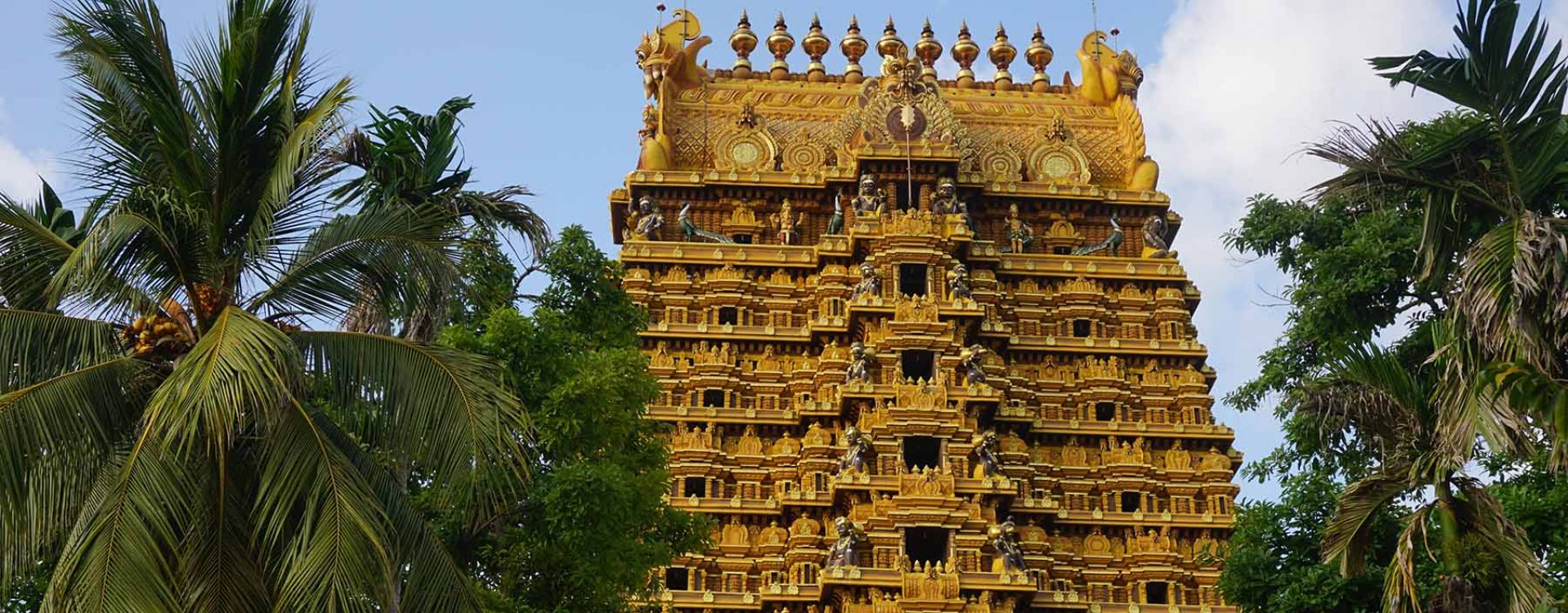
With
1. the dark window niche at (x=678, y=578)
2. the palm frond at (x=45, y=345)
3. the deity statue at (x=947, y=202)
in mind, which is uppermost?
the deity statue at (x=947, y=202)

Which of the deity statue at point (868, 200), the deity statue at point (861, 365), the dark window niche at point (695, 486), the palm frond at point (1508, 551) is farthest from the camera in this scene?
the deity statue at point (868, 200)

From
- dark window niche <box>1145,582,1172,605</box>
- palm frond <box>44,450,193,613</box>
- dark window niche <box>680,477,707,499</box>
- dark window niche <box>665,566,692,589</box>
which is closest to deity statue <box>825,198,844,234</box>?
dark window niche <box>680,477,707,499</box>

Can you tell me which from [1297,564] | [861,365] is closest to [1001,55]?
[861,365]

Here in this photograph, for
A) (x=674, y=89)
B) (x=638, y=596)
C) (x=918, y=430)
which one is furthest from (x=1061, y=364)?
(x=638, y=596)

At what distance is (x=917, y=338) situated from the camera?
139 feet

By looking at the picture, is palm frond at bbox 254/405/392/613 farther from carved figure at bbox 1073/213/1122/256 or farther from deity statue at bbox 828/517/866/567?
carved figure at bbox 1073/213/1122/256

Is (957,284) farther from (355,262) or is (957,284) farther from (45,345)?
(45,345)

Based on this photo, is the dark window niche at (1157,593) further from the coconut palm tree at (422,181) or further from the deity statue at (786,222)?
the coconut palm tree at (422,181)

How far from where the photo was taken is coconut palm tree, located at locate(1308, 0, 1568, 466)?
13.6 metres

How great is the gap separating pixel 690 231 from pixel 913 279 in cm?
565

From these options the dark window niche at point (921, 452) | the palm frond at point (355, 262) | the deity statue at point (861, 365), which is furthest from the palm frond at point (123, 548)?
the deity statue at point (861, 365)

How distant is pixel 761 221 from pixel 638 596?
25736 mm

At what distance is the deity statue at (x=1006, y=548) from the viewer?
38906 millimetres

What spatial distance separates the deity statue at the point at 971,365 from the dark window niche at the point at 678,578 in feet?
24.7
